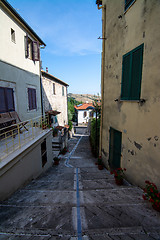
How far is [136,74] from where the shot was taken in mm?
4180

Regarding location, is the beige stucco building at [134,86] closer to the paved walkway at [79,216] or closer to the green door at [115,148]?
the green door at [115,148]

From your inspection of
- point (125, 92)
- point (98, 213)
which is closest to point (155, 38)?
point (125, 92)

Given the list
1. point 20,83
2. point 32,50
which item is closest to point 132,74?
point 20,83

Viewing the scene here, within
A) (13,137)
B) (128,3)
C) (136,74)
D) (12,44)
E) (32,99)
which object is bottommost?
(13,137)

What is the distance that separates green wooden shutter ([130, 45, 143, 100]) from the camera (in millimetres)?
3941

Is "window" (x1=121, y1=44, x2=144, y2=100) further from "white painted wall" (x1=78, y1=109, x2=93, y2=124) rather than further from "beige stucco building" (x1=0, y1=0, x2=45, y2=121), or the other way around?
"white painted wall" (x1=78, y1=109, x2=93, y2=124)

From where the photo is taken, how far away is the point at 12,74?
6.63 meters

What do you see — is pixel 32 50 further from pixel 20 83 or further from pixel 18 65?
pixel 20 83

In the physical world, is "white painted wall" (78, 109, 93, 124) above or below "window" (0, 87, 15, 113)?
below

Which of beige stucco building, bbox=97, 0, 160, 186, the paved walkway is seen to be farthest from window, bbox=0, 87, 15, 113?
beige stucco building, bbox=97, 0, 160, 186

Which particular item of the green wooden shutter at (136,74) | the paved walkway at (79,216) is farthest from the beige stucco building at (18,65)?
the green wooden shutter at (136,74)

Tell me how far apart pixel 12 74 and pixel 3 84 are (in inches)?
35.7

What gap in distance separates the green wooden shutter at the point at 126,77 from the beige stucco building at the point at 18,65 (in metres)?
5.73

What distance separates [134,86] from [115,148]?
313cm
